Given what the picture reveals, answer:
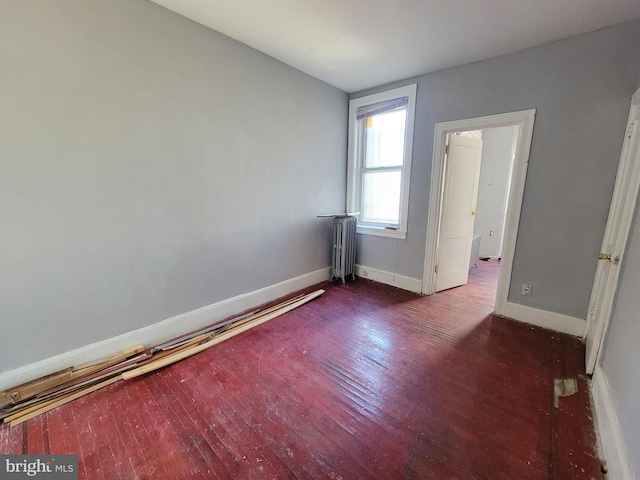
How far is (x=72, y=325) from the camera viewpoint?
183 centimetres

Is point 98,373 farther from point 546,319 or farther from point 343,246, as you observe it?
point 546,319

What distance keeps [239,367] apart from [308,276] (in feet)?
5.60

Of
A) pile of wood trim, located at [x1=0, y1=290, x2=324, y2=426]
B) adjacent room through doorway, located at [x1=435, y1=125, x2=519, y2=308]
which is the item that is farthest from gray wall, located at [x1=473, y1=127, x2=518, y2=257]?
pile of wood trim, located at [x1=0, y1=290, x2=324, y2=426]

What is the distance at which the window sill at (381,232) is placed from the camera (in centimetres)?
343

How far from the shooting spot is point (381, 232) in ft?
11.8

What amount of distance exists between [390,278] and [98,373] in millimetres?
3119

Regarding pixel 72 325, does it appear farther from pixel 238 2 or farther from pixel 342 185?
pixel 342 185

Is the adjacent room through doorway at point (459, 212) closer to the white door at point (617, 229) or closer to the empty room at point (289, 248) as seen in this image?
the empty room at point (289, 248)

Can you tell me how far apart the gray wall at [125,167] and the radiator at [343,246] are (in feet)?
3.20

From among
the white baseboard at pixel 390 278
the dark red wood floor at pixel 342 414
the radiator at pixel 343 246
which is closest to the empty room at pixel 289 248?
the dark red wood floor at pixel 342 414

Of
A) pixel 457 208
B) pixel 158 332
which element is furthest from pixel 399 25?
pixel 158 332

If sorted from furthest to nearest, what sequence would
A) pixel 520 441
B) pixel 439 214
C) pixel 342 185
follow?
pixel 342 185, pixel 439 214, pixel 520 441

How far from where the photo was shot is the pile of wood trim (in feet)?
5.09

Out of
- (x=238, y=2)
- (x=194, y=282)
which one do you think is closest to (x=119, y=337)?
(x=194, y=282)
